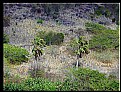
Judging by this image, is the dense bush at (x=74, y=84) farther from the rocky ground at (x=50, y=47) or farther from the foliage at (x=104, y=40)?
the foliage at (x=104, y=40)

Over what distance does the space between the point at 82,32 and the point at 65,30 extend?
237 centimetres

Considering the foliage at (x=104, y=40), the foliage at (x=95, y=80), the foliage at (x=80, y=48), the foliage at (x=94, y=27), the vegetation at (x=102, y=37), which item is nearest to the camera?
the foliage at (x=95, y=80)

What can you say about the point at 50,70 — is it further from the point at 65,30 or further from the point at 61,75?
the point at 65,30

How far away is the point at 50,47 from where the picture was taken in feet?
147

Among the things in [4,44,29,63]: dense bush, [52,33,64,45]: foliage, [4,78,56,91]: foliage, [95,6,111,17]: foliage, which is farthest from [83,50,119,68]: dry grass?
[95,6,111,17]: foliage

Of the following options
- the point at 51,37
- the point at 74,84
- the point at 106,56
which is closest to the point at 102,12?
the point at 51,37

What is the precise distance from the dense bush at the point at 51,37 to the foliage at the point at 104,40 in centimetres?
387

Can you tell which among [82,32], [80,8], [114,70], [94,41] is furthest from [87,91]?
[80,8]

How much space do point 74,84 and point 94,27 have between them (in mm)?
17933

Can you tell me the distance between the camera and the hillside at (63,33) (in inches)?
1531

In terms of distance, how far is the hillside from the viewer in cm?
3888

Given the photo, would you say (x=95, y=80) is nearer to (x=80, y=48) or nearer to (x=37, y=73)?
(x=37, y=73)

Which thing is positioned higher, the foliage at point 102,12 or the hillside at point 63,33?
the foliage at point 102,12

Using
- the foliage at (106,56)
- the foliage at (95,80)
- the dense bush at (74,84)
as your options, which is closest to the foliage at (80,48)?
the foliage at (106,56)
